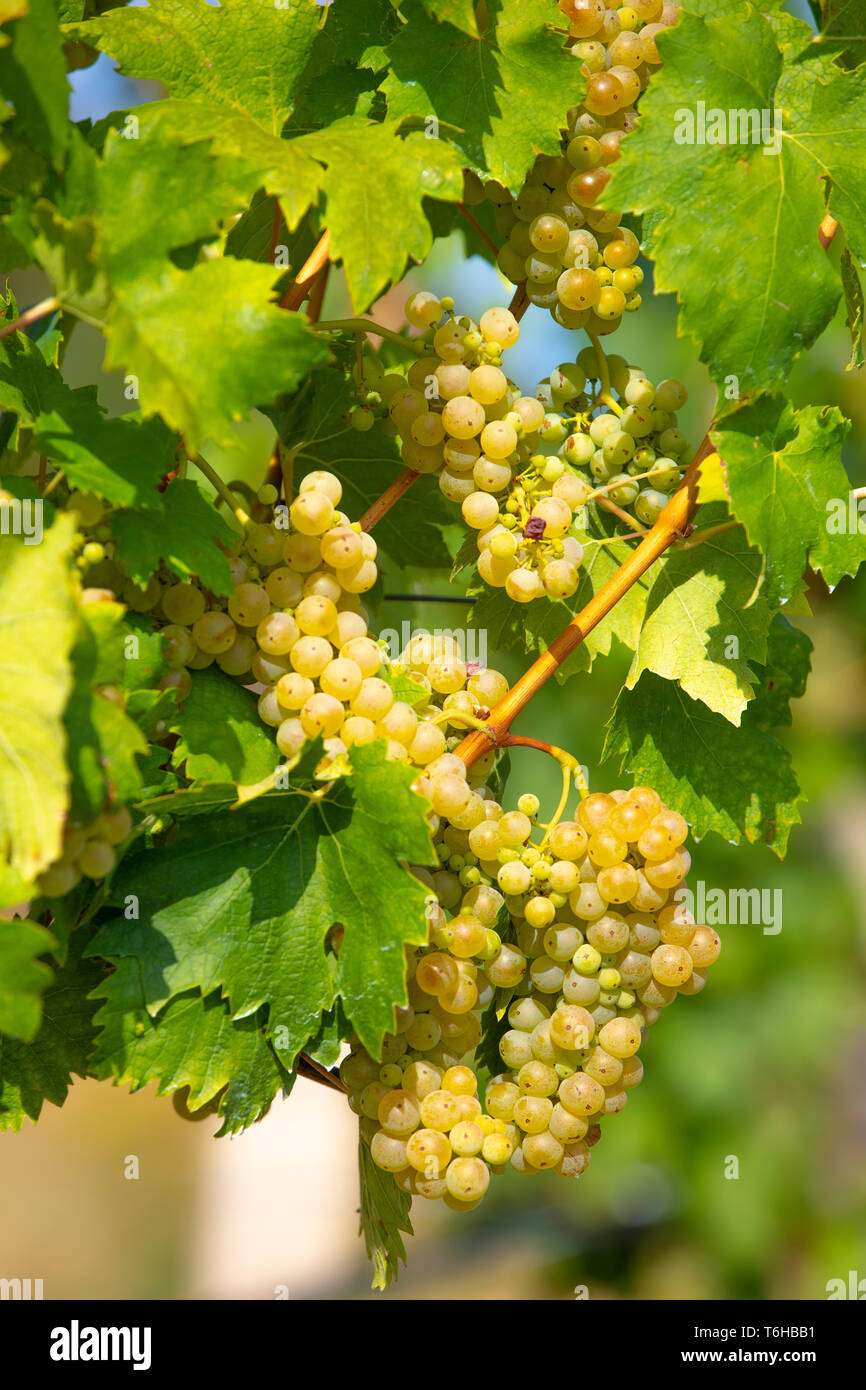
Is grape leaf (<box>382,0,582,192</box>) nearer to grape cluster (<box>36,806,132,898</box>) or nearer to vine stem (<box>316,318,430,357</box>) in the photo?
vine stem (<box>316,318,430,357</box>)

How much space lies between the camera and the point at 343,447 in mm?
710

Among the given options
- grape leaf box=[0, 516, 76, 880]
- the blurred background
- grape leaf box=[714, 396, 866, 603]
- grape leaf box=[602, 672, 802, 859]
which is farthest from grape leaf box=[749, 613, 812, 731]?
the blurred background

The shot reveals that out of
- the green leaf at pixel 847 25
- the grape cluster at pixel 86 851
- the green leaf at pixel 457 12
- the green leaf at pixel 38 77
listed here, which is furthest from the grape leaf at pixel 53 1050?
the green leaf at pixel 847 25

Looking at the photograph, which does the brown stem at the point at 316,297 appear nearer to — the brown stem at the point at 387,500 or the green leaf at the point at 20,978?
the brown stem at the point at 387,500

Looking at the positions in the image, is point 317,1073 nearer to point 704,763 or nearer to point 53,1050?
point 53,1050

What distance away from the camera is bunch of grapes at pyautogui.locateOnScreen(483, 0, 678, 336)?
0.62 m

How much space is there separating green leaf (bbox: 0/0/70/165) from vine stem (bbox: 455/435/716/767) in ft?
1.08

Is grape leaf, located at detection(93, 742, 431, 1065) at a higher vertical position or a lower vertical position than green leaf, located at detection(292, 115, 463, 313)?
lower

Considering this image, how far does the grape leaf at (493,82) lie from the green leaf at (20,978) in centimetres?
42

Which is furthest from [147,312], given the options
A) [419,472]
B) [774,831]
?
[774,831]

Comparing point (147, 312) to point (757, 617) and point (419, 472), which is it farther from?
point (757, 617)

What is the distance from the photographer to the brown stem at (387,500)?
64cm
